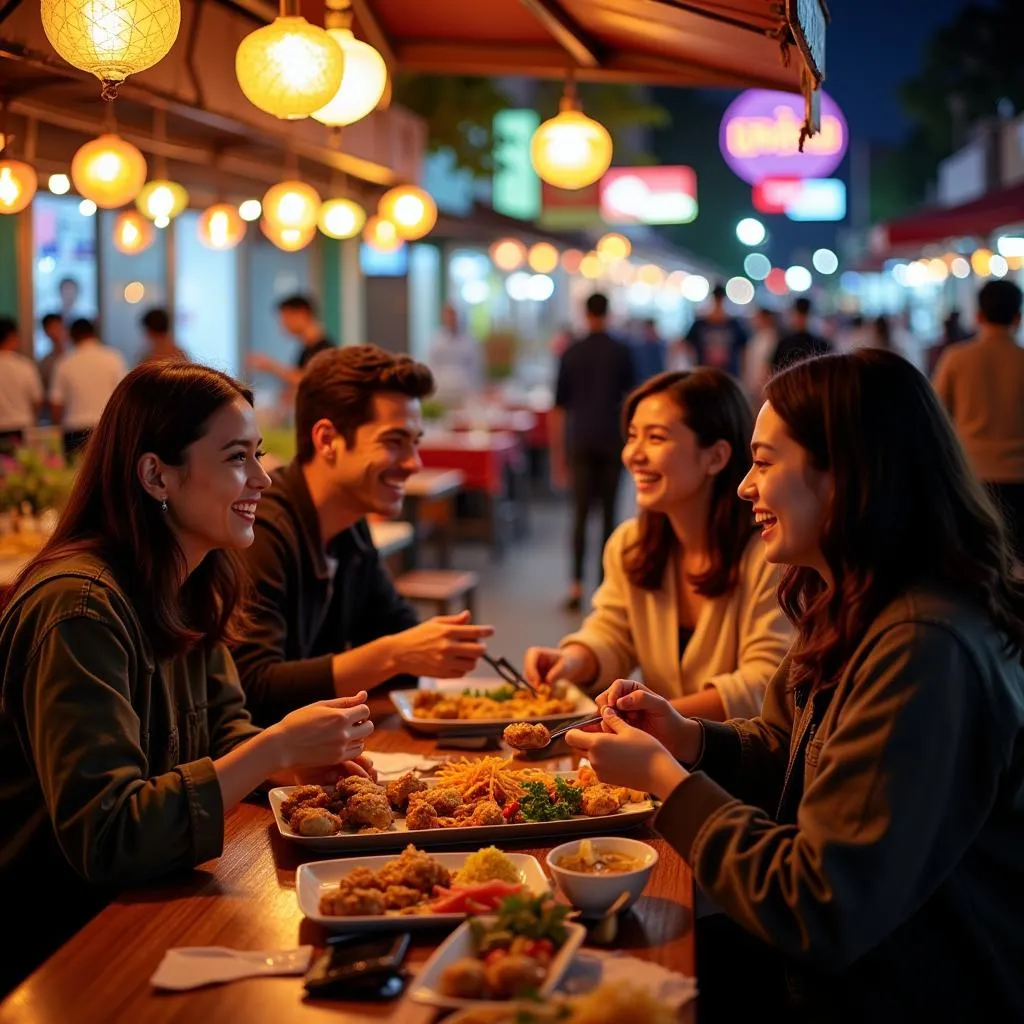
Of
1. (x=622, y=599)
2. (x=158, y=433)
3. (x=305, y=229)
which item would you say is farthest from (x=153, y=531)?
(x=305, y=229)

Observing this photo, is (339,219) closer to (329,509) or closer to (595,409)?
(329,509)

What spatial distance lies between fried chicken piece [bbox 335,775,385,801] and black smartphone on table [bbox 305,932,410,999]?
0.57m

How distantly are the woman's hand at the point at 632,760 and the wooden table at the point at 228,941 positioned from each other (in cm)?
18

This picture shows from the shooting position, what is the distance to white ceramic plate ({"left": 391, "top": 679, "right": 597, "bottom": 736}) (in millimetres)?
3104

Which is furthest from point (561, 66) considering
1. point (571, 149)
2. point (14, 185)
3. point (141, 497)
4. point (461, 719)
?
point (141, 497)

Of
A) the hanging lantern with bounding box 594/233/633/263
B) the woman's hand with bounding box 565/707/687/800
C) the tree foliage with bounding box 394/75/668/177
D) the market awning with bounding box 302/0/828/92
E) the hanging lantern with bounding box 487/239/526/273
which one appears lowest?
the woman's hand with bounding box 565/707/687/800

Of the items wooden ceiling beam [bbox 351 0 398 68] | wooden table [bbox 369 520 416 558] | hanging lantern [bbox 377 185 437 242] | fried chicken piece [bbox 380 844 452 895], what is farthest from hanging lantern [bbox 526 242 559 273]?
fried chicken piece [bbox 380 844 452 895]

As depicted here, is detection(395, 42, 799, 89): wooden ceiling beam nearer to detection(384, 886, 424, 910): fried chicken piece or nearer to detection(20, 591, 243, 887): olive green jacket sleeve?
detection(20, 591, 243, 887): olive green jacket sleeve

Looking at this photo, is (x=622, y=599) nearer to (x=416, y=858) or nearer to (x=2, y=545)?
(x=416, y=858)

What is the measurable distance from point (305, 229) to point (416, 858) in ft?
15.1

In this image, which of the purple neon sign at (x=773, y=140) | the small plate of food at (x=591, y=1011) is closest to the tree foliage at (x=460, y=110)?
the purple neon sign at (x=773, y=140)

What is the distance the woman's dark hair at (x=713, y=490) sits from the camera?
3586 mm

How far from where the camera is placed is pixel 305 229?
20.5 feet

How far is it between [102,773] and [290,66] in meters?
1.83
